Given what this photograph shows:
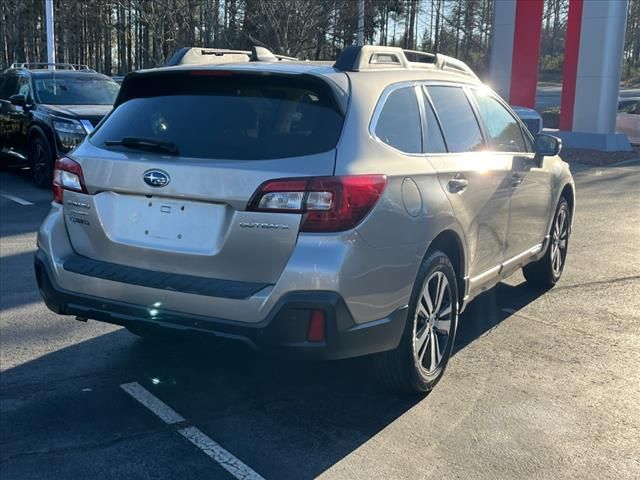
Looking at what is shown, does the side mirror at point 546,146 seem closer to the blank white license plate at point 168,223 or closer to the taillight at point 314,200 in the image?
the taillight at point 314,200

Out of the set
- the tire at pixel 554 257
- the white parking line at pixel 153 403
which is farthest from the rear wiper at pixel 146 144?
the tire at pixel 554 257

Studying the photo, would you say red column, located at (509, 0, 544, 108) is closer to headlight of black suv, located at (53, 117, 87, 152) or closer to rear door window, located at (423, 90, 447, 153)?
headlight of black suv, located at (53, 117, 87, 152)

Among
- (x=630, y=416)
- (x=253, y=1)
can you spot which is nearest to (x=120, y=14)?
(x=253, y=1)

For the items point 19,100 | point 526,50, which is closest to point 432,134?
point 19,100

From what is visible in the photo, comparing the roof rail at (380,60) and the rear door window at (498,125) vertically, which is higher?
the roof rail at (380,60)

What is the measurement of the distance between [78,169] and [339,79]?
55.9 inches

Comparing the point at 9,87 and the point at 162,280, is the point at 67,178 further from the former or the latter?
the point at 9,87

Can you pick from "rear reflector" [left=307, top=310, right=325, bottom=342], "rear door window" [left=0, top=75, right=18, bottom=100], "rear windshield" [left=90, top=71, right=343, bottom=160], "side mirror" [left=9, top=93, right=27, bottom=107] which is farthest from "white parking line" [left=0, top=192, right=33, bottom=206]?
"rear reflector" [left=307, top=310, right=325, bottom=342]

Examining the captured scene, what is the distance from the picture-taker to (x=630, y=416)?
13.2 feet

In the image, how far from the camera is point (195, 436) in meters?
3.74

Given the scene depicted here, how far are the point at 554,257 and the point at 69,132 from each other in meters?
7.49

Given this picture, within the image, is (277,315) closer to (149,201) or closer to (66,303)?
(149,201)

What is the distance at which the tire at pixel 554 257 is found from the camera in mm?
6293

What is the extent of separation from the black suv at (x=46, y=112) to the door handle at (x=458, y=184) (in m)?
7.87
